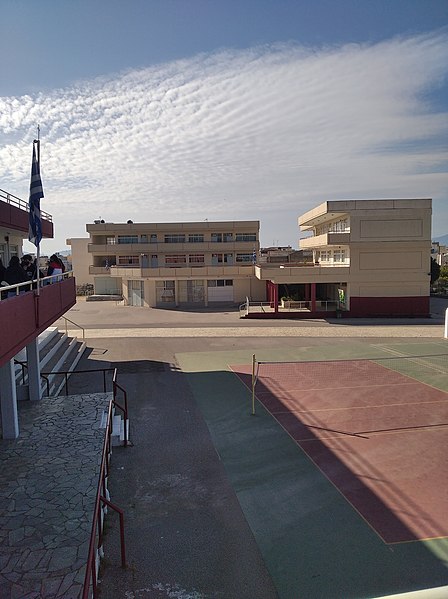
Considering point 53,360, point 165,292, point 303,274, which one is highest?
point 303,274

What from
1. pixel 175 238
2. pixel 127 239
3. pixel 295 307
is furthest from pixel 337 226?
pixel 127 239

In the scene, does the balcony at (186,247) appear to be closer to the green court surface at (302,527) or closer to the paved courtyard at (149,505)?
the paved courtyard at (149,505)

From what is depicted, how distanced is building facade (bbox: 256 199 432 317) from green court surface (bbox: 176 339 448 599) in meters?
23.3

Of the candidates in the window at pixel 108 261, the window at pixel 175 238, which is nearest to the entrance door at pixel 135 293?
the window at pixel 175 238

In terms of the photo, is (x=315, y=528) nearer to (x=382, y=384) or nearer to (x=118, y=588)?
(x=118, y=588)

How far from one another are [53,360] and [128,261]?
114 ft

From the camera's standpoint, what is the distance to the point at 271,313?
3809 centimetres

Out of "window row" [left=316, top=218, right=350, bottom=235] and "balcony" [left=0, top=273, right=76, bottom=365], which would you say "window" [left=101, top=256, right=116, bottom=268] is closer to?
"window row" [left=316, top=218, right=350, bottom=235]

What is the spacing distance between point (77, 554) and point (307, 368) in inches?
599

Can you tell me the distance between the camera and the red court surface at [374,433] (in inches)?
365

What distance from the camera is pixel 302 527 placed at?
8.73 m

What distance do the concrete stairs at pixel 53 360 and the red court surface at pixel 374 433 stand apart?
298 inches

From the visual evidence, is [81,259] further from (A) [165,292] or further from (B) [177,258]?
(A) [165,292]

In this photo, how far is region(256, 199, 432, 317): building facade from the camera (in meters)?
37.0
